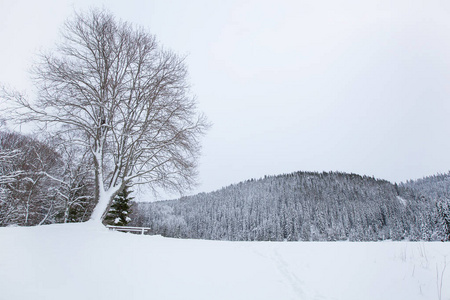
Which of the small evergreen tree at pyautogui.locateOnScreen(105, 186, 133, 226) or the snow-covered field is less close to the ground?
the small evergreen tree at pyautogui.locateOnScreen(105, 186, 133, 226)

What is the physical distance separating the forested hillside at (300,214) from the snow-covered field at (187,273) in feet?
248

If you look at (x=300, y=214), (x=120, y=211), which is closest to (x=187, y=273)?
(x=120, y=211)

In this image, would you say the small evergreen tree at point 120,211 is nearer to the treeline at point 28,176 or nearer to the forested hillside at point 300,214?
the treeline at point 28,176

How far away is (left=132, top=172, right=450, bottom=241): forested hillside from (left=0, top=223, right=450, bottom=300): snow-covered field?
7555 cm

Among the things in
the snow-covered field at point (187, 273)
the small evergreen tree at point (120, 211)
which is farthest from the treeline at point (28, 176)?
the snow-covered field at point (187, 273)

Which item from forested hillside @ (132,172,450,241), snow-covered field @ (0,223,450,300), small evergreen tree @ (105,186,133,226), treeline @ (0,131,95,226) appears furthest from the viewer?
forested hillside @ (132,172,450,241)

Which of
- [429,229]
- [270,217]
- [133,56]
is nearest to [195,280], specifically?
[133,56]

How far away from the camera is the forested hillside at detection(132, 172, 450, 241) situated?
302 ft

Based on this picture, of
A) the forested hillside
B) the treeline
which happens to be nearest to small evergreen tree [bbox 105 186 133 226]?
the treeline

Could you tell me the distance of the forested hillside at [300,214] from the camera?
92062 millimetres

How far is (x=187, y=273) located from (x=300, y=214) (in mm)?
105683

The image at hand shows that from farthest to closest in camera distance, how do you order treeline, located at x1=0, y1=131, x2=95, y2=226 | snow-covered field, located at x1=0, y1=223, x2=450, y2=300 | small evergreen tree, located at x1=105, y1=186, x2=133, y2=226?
small evergreen tree, located at x1=105, y1=186, x2=133, y2=226 → treeline, located at x1=0, y1=131, x2=95, y2=226 → snow-covered field, located at x1=0, y1=223, x2=450, y2=300

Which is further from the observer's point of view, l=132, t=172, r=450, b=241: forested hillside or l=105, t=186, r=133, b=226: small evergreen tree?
l=132, t=172, r=450, b=241: forested hillside

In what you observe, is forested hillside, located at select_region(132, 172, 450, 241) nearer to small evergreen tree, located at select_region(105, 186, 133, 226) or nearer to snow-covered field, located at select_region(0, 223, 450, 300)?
small evergreen tree, located at select_region(105, 186, 133, 226)
